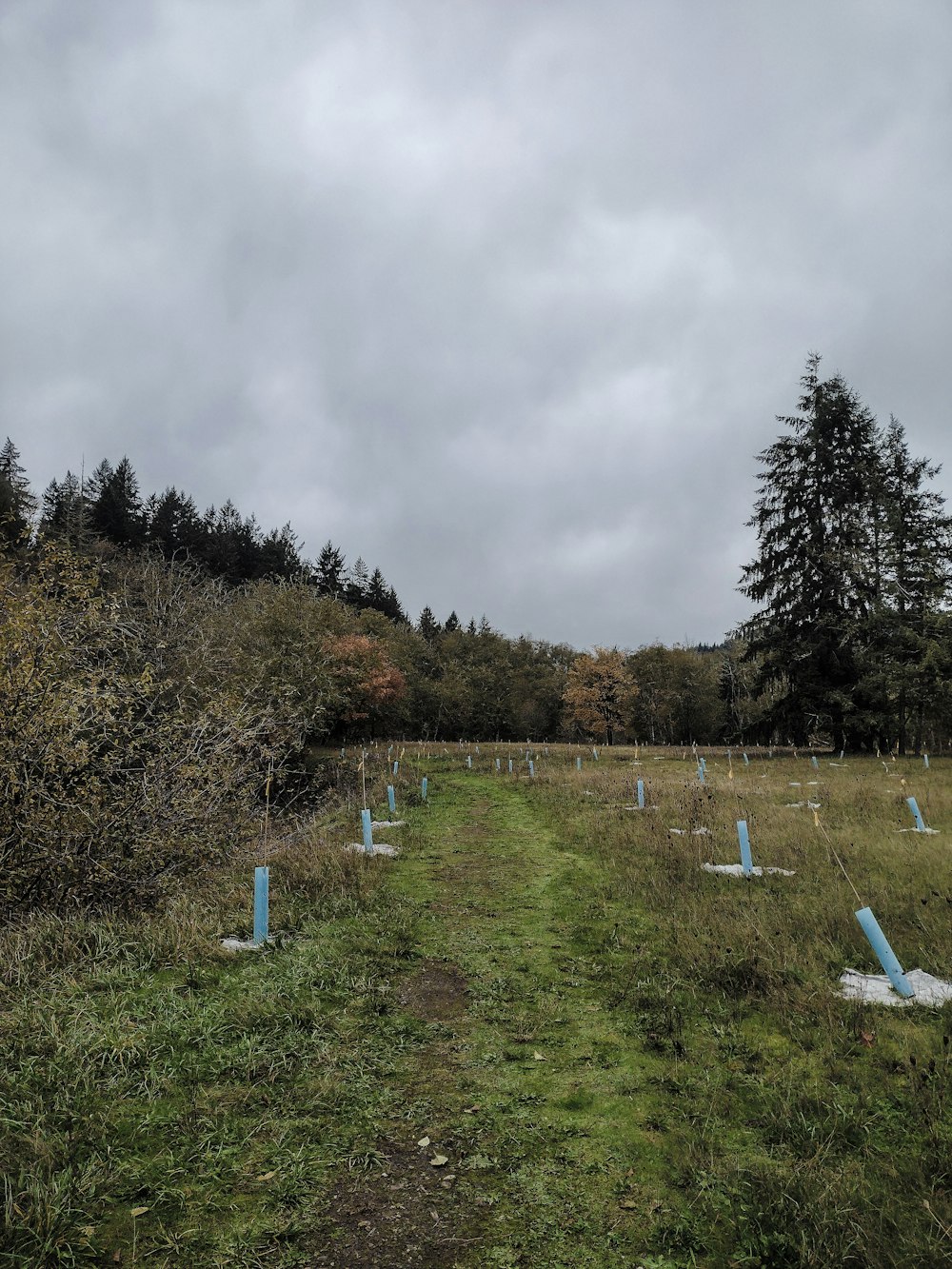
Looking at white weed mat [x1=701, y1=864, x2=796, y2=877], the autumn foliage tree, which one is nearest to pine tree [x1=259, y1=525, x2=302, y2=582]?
the autumn foliage tree

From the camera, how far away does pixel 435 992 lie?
621cm

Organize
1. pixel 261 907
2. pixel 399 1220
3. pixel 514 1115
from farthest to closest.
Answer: pixel 261 907 → pixel 514 1115 → pixel 399 1220

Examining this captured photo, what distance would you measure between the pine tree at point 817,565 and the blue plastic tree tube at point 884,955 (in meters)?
26.1

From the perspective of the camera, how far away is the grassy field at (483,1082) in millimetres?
3160

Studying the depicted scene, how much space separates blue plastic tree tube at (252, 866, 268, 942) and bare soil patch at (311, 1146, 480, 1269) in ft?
12.8

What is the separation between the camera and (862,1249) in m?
2.89

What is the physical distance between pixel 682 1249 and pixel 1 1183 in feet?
11.7

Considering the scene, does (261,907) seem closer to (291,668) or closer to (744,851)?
(744,851)

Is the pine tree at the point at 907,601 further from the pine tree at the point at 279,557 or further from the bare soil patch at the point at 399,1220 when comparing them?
the pine tree at the point at 279,557

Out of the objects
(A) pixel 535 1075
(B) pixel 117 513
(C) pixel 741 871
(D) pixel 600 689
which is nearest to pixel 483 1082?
(A) pixel 535 1075

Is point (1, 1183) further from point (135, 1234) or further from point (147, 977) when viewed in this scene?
point (147, 977)

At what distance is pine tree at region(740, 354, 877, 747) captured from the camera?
29375 millimetres

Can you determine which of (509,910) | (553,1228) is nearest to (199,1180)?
(553,1228)

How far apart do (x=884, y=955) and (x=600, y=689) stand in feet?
174
